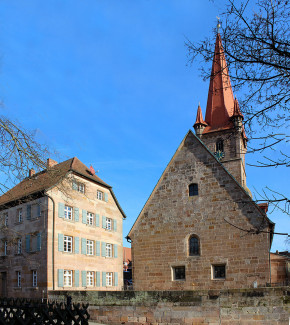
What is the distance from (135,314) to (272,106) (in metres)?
8.86

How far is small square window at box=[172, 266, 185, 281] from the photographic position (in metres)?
15.4

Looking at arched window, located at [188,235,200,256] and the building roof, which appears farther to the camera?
arched window, located at [188,235,200,256]

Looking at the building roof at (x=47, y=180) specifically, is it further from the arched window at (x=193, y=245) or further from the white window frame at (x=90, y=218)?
the arched window at (x=193, y=245)

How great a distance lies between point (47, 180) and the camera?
9.36 metres

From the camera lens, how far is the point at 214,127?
45031 mm

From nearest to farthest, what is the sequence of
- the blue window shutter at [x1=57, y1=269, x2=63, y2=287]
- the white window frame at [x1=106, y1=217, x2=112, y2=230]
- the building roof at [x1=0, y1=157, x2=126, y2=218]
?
1. the building roof at [x1=0, y1=157, x2=126, y2=218]
2. the blue window shutter at [x1=57, y1=269, x2=63, y2=287]
3. the white window frame at [x1=106, y1=217, x2=112, y2=230]

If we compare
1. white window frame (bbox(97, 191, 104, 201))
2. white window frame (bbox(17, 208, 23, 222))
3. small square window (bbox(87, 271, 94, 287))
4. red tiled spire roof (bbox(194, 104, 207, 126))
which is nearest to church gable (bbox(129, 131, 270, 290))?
small square window (bbox(87, 271, 94, 287))

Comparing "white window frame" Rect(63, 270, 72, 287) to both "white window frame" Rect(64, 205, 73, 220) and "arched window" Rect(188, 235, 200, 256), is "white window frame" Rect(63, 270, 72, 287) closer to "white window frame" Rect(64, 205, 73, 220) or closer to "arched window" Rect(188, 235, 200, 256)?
"white window frame" Rect(64, 205, 73, 220)

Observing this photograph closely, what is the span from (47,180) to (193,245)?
26.2 ft

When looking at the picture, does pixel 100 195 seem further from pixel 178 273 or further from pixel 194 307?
pixel 194 307

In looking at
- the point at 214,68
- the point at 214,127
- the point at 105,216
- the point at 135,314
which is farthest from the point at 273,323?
the point at 214,127

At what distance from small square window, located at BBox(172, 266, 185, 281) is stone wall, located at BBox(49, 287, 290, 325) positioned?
11.3ft

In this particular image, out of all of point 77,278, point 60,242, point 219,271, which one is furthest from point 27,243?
point 219,271

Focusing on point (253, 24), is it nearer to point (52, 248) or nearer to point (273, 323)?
point (273, 323)
